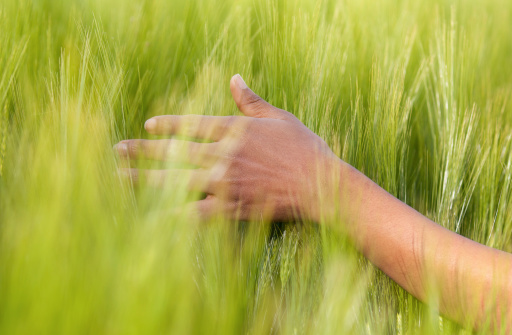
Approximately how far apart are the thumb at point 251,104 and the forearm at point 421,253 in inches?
6.3

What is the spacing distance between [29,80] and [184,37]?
1.03 feet

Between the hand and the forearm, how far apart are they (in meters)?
0.06

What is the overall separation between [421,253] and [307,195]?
20cm

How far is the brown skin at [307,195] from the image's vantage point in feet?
2.27

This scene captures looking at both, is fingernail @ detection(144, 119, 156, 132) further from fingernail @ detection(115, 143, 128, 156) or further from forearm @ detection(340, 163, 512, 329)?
forearm @ detection(340, 163, 512, 329)

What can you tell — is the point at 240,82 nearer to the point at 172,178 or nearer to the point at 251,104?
the point at 251,104

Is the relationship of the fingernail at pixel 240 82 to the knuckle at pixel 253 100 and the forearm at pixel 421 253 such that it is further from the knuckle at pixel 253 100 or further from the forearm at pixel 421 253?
the forearm at pixel 421 253

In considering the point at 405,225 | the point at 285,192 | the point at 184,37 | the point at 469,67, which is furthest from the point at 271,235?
the point at 469,67

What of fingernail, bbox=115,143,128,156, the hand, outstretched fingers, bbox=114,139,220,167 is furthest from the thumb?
fingernail, bbox=115,143,128,156

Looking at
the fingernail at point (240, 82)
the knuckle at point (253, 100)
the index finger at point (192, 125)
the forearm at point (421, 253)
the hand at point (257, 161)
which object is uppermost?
the fingernail at point (240, 82)

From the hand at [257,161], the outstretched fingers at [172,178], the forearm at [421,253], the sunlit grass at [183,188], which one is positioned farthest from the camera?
the hand at [257,161]

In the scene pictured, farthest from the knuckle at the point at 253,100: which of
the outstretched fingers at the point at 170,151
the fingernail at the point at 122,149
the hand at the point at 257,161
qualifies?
the fingernail at the point at 122,149

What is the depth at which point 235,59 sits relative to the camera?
93 centimetres

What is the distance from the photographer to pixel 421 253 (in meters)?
0.74
